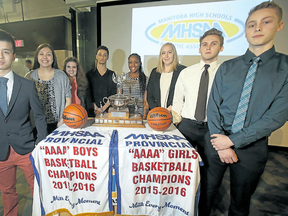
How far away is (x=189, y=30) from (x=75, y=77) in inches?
78.4

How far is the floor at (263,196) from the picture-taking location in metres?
1.58

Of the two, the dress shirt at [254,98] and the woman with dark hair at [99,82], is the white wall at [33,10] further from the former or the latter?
the dress shirt at [254,98]

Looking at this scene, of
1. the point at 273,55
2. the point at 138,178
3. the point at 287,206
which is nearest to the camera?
the point at 273,55

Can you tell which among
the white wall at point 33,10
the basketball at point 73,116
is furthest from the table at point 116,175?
the white wall at point 33,10

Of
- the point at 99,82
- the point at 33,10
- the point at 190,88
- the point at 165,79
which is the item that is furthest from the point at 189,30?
the point at 33,10

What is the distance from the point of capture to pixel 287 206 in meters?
1.68

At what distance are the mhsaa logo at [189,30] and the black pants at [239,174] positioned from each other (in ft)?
6.02

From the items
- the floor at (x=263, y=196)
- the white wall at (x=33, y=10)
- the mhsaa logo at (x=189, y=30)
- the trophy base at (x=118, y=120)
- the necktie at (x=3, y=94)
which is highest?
the white wall at (x=33, y=10)

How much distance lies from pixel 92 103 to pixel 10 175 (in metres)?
1.30

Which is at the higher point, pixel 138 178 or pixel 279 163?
pixel 138 178

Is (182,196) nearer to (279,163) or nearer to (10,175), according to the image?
(10,175)

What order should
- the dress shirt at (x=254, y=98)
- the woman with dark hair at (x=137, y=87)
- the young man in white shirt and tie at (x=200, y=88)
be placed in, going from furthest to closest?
1. the woman with dark hair at (x=137, y=87)
2. the young man in white shirt and tie at (x=200, y=88)
3. the dress shirt at (x=254, y=98)

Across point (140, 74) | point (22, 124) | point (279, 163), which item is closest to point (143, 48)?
point (140, 74)

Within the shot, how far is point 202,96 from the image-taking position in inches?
58.2
